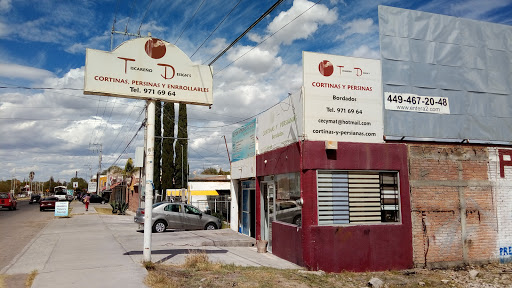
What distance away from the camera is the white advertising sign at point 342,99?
36.7 feet

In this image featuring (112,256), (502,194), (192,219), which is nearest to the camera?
(112,256)

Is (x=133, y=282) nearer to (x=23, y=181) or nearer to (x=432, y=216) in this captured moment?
(x=432, y=216)

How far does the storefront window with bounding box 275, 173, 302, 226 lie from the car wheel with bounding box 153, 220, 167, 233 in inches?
312

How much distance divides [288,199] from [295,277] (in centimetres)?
319

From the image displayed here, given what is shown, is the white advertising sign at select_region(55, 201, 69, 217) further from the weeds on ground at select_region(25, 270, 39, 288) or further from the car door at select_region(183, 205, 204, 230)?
the weeds on ground at select_region(25, 270, 39, 288)

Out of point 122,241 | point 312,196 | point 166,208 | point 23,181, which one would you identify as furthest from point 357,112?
point 23,181

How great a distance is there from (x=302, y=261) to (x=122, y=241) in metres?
7.57

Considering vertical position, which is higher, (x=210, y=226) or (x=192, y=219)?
(x=192, y=219)

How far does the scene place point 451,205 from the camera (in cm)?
1198

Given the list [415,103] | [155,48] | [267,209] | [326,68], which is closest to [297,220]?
[267,209]

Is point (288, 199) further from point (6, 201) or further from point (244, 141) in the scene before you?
point (6, 201)

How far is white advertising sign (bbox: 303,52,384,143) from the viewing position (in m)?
11.2

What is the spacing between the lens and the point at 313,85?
11.2m

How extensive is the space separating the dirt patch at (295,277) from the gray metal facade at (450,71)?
4.05 m
